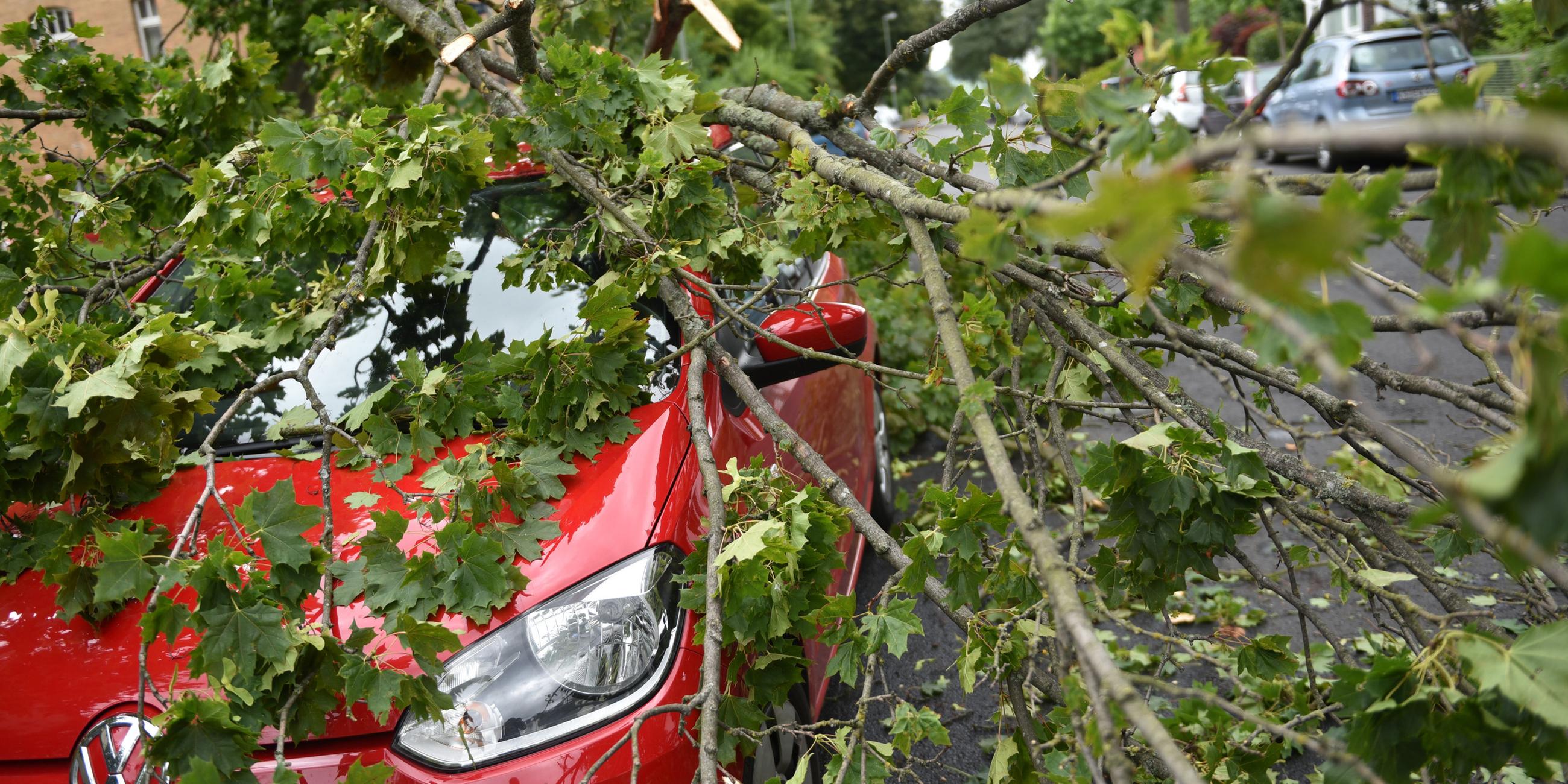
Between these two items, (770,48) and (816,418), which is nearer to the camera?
(816,418)

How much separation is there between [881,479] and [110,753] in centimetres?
292

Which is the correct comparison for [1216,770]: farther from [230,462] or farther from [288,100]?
[288,100]

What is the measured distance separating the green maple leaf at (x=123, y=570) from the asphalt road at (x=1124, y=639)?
153 cm

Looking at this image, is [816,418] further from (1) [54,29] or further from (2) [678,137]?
(1) [54,29]

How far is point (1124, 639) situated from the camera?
3574 mm

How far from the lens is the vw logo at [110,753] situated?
6.39ft

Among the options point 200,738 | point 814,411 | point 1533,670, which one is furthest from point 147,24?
point 1533,670

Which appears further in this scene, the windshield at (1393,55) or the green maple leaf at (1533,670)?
the windshield at (1393,55)

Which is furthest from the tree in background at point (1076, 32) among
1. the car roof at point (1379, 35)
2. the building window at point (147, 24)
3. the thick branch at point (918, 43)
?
the thick branch at point (918, 43)

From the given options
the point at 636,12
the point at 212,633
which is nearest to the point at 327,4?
the point at 636,12

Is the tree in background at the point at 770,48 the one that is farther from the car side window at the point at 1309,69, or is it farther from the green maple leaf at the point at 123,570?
the green maple leaf at the point at 123,570

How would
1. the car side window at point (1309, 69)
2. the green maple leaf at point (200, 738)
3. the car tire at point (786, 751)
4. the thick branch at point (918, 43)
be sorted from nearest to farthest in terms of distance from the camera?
1. the green maple leaf at point (200, 738)
2. the car tire at point (786, 751)
3. the thick branch at point (918, 43)
4. the car side window at point (1309, 69)

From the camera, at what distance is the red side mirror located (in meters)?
2.72

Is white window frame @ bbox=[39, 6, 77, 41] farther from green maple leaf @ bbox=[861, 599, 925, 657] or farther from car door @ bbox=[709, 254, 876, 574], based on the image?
green maple leaf @ bbox=[861, 599, 925, 657]
